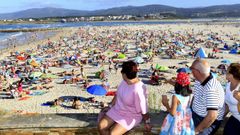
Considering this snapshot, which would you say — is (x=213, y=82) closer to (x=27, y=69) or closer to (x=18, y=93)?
(x=18, y=93)

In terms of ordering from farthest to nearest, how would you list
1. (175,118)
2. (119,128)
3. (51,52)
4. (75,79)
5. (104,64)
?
(51,52), (104,64), (75,79), (119,128), (175,118)

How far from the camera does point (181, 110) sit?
138 inches

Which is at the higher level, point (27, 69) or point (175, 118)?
point (175, 118)

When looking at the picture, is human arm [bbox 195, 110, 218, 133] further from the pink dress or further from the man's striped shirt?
the pink dress

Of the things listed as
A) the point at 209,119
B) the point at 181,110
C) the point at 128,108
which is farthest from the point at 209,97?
Answer: the point at 128,108

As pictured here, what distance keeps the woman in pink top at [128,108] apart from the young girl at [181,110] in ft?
1.65

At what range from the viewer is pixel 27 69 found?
949 inches

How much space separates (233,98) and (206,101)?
13.1 inches

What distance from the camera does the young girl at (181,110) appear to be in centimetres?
347

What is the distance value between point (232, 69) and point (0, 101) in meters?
14.6

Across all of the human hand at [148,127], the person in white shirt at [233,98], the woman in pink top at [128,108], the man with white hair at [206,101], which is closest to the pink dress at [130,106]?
the woman in pink top at [128,108]

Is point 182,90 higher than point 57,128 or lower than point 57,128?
higher

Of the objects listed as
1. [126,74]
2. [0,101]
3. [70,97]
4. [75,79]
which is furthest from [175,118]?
[75,79]

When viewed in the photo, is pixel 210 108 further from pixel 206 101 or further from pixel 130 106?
pixel 130 106
